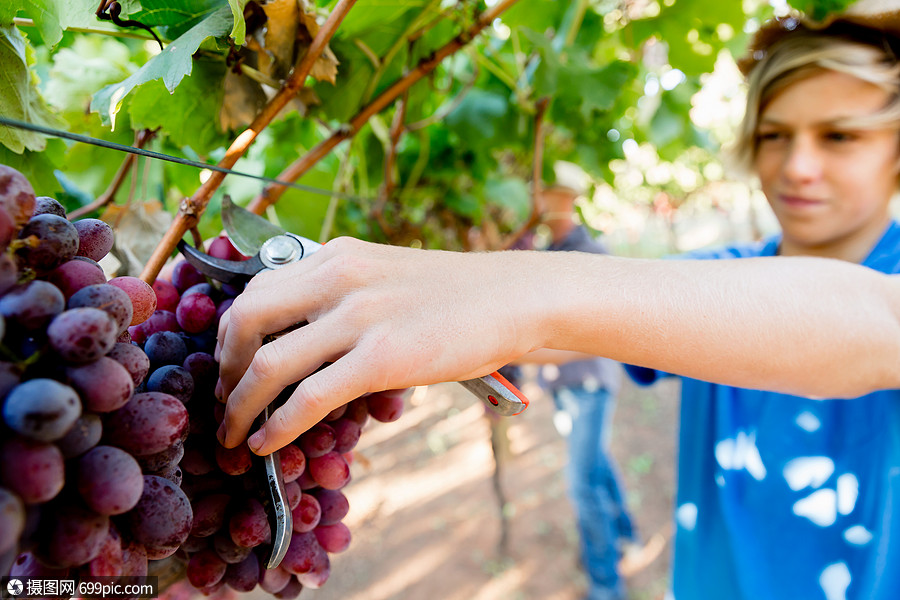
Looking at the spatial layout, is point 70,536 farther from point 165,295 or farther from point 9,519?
point 165,295

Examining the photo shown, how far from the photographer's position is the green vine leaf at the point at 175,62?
21.7 inches

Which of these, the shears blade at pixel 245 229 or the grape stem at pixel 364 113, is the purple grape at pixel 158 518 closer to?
the shears blade at pixel 245 229

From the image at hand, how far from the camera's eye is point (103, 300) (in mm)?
378

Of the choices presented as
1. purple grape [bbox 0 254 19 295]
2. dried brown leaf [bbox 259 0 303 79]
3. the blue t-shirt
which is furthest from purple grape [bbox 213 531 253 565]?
the blue t-shirt

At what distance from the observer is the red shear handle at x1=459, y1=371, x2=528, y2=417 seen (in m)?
0.48

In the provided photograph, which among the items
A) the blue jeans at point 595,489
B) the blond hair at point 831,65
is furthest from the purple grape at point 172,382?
the blue jeans at point 595,489

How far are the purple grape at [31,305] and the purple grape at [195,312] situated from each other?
0.18 meters

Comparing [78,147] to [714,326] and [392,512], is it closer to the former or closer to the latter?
[714,326]

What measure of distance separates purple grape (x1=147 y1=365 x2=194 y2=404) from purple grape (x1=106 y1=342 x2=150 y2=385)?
0.05m

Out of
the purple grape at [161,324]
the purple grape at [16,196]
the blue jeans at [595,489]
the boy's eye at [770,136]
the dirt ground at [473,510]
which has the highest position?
the purple grape at [16,196]

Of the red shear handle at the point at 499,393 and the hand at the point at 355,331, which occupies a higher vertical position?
the hand at the point at 355,331

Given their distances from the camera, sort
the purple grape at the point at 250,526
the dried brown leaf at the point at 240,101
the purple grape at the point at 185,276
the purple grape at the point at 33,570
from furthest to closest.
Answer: the dried brown leaf at the point at 240,101, the purple grape at the point at 185,276, the purple grape at the point at 250,526, the purple grape at the point at 33,570

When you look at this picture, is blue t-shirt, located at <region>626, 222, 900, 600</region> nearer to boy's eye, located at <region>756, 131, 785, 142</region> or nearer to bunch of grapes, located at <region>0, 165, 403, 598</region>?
boy's eye, located at <region>756, 131, 785, 142</region>

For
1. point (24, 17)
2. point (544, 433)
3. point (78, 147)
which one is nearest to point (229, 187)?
point (78, 147)
